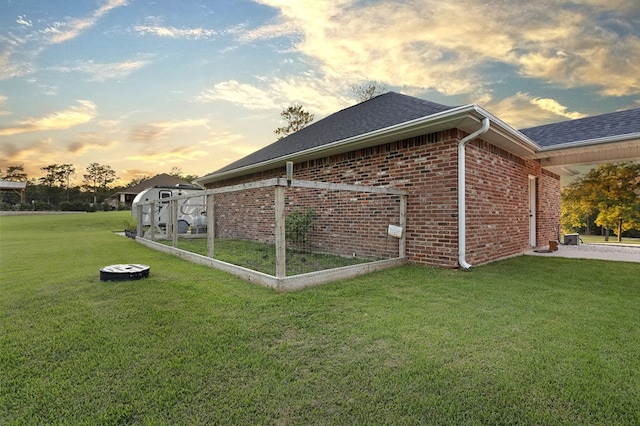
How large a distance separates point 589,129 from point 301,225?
7.44m

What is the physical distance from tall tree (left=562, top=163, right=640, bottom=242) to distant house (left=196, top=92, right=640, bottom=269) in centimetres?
1060

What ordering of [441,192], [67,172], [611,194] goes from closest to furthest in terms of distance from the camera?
[441,192]
[611,194]
[67,172]

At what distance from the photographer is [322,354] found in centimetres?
239

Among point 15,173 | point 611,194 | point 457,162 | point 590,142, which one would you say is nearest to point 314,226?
point 457,162

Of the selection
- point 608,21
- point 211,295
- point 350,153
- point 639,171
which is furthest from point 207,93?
point 639,171

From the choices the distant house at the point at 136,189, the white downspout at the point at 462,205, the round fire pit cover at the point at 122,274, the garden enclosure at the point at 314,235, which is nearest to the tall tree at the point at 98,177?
the distant house at the point at 136,189

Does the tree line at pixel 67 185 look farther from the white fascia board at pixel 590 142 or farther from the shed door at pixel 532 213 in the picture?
the white fascia board at pixel 590 142

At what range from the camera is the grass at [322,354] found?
1.72 meters

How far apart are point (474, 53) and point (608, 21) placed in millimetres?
3038

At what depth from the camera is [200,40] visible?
7.53 m

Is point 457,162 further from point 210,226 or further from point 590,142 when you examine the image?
point 210,226

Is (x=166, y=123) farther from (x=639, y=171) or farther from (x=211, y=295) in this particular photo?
(x=639, y=171)

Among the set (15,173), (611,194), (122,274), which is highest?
(15,173)

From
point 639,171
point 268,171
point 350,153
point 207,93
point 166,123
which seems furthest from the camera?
point 639,171
